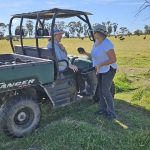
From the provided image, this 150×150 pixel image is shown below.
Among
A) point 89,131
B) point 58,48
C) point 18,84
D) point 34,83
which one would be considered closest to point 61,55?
point 58,48

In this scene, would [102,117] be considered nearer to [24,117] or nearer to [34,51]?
[24,117]

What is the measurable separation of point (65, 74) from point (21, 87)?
1183 mm

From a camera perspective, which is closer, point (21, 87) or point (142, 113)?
point (21, 87)

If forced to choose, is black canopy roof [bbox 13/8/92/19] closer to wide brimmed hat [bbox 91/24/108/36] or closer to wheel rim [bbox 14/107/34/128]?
wide brimmed hat [bbox 91/24/108/36]

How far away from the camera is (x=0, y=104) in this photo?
6559 millimetres

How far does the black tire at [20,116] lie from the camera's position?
5906 millimetres

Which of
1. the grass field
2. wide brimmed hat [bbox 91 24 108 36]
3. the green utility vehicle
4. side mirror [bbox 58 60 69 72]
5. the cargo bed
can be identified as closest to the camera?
the grass field

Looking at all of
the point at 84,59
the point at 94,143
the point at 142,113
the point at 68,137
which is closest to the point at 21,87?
the point at 68,137

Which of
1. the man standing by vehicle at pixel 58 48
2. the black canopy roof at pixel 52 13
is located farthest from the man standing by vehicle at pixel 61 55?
the black canopy roof at pixel 52 13

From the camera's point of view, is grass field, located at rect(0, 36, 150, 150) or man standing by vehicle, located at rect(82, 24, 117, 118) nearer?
grass field, located at rect(0, 36, 150, 150)

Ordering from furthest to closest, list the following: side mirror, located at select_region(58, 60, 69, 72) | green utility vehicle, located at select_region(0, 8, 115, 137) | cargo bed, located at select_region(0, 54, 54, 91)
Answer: side mirror, located at select_region(58, 60, 69, 72), green utility vehicle, located at select_region(0, 8, 115, 137), cargo bed, located at select_region(0, 54, 54, 91)

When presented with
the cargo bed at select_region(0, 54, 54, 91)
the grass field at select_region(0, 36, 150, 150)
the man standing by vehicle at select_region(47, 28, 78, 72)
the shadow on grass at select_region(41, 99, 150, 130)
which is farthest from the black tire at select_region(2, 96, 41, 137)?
the man standing by vehicle at select_region(47, 28, 78, 72)

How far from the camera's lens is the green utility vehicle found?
19.3ft

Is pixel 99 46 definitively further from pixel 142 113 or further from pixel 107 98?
pixel 142 113
